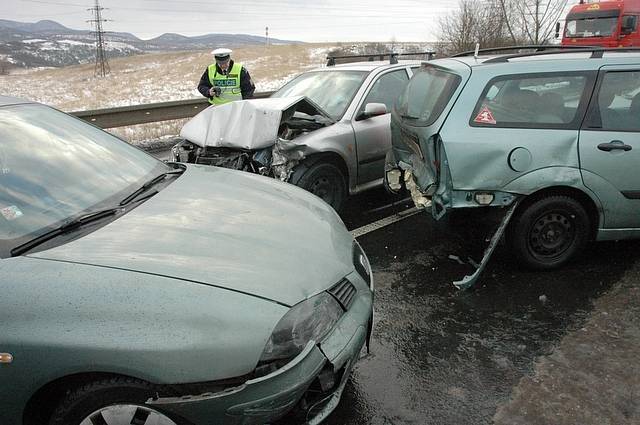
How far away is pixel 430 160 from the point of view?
3.96m

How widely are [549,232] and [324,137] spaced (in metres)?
2.32

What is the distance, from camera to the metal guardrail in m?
8.23

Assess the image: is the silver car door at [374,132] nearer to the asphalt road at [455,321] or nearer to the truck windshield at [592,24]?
the asphalt road at [455,321]

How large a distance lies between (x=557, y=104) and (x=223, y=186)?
8.80 ft

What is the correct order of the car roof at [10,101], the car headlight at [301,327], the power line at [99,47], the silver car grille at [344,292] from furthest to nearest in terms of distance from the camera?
the power line at [99,47] → the car roof at [10,101] → the silver car grille at [344,292] → the car headlight at [301,327]

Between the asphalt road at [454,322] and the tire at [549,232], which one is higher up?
the tire at [549,232]

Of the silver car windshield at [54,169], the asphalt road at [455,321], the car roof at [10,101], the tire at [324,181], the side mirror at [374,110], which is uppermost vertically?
the car roof at [10,101]

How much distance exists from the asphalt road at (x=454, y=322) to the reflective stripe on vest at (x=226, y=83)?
346cm

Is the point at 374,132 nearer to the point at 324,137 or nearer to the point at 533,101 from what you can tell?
the point at 324,137

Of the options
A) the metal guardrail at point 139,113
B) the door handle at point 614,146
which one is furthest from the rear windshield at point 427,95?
the metal guardrail at point 139,113

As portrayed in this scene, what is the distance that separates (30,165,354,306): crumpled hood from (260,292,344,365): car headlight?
2.0 inches

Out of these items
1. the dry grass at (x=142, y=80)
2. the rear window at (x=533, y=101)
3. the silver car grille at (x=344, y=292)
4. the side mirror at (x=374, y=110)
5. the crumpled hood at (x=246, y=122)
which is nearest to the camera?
the silver car grille at (x=344, y=292)

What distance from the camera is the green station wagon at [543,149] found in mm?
3684

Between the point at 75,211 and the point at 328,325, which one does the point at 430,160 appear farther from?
the point at 75,211
